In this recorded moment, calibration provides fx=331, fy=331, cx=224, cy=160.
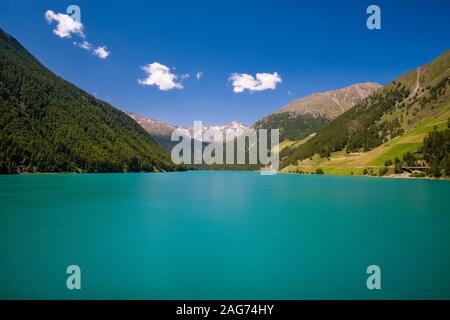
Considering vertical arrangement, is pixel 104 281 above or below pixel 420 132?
below

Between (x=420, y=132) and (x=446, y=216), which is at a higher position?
(x=420, y=132)

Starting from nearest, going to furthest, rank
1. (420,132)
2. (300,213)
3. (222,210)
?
(300,213), (222,210), (420,132)

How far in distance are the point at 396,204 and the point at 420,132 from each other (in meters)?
132

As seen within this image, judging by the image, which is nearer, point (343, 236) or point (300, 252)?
point (300, 252)

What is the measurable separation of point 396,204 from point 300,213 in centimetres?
1891

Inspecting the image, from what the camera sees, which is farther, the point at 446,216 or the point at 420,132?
the point at 420,132

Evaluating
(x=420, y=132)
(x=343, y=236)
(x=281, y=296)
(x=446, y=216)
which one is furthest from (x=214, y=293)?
(x=420, y=132)

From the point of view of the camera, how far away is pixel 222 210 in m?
47.2
